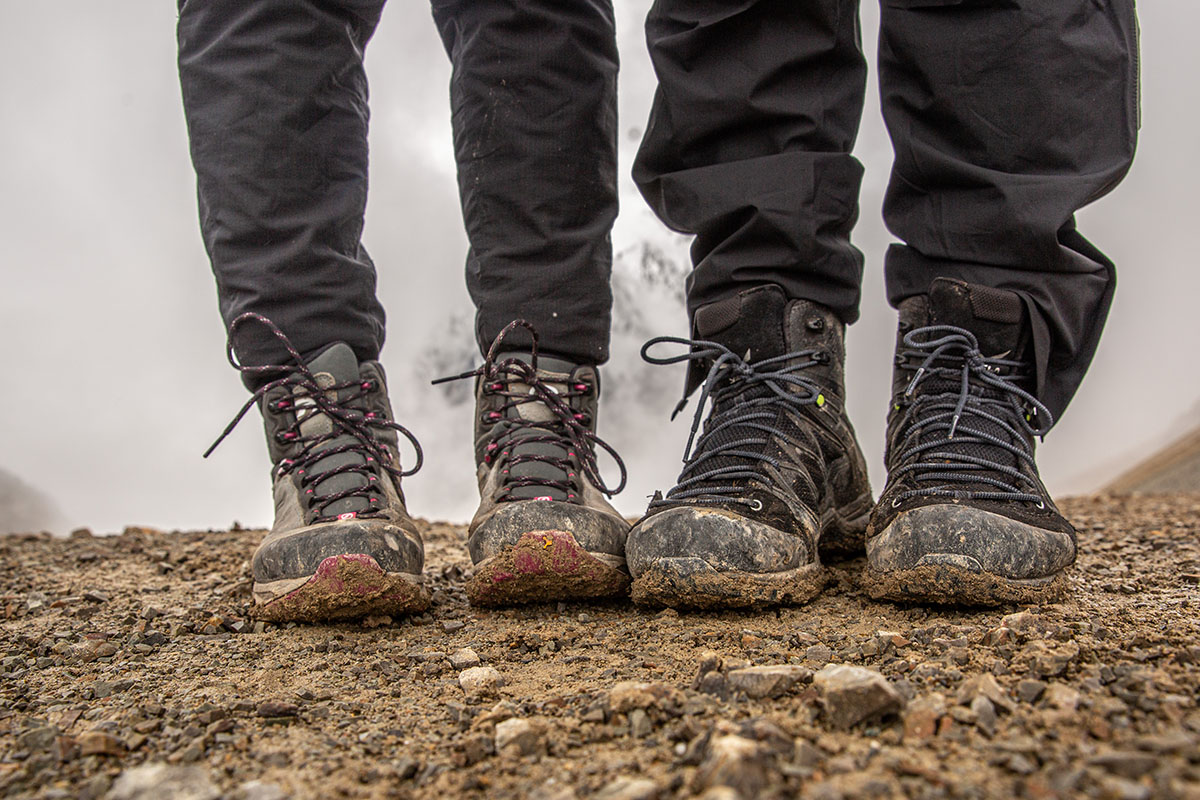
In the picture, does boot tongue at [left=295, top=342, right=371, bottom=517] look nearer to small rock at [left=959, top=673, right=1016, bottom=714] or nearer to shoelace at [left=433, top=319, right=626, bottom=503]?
shoelace at [left=433, top=319, right=626, bottom=503]

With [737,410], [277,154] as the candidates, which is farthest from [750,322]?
[277,154]

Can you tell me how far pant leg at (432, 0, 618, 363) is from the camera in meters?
1.47

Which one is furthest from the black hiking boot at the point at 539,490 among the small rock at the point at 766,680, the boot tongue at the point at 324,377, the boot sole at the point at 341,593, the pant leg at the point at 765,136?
the small rock at the point at 766,680

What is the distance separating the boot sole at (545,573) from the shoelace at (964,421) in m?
0.45

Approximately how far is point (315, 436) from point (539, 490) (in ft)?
1.31

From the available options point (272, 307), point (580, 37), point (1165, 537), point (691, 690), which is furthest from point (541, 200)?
point (1165, 537)

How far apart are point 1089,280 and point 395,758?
122cm

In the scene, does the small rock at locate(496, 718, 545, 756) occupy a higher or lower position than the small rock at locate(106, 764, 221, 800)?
lower

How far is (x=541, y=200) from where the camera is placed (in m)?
1.48

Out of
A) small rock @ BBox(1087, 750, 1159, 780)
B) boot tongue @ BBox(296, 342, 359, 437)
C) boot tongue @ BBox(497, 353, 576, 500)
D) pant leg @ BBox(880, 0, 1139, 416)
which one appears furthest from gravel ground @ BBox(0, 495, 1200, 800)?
pant leg @ BBox(880, 0, 1139, 416)

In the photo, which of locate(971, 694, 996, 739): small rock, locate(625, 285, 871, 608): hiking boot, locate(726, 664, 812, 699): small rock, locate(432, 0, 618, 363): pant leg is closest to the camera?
locate(971, 694, 996, 739): small rock

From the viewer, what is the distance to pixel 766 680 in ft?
2.57

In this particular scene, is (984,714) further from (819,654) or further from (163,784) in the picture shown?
(163,784)

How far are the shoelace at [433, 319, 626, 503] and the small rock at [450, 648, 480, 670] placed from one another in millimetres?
357
